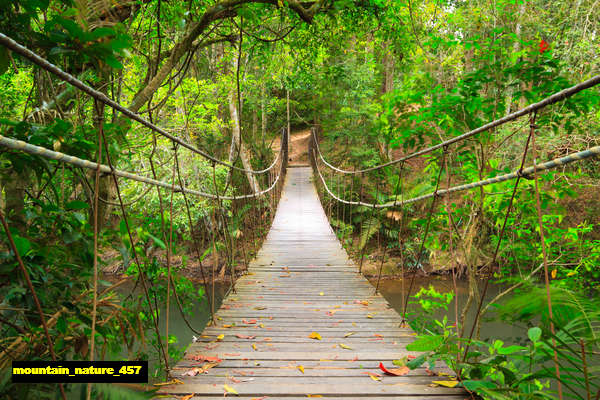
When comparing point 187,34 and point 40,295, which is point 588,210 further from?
point 40,295

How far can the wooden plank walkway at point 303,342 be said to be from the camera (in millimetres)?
1196

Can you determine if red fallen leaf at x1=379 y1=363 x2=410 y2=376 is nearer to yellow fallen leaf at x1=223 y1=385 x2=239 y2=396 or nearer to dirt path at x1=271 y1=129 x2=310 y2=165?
yellow fallen leaf at x1=223 y1=385 x2=239 y2=396

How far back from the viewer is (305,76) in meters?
3.69

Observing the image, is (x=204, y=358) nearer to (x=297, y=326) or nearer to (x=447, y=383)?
(x=297, y=326)

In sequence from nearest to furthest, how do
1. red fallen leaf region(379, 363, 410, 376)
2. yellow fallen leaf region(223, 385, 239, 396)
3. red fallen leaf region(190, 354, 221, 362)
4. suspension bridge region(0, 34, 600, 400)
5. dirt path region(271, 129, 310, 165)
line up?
suspension bridge region(0, 34, 600, 400) < yellow fallen leaf region(223, 385, 239, 396) < red fallen leaf region(379, 363, 410, 376) < red fallen leaf region(190, 354, 221, 362) < dirt path region(271, 129, 310, 165)

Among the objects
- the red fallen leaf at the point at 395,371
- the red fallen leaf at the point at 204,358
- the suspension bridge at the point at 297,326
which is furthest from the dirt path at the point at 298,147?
the red fallen leaf at the point at 395,371

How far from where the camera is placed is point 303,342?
1630 millimetres

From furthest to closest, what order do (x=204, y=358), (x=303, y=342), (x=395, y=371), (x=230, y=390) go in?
(x=303, y=342)
(x=204, y=358)
(x=395, y=371)
(x=230, y=390)

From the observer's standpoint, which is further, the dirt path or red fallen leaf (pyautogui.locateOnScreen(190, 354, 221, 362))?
the dirt path

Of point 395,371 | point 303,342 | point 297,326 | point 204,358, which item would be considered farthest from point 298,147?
point 395,371

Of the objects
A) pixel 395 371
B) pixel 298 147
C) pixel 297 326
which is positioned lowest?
pixel 297 326

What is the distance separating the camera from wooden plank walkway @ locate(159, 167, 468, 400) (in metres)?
1.20

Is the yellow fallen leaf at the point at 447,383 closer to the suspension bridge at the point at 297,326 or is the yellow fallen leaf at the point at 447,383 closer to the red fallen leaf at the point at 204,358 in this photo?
the suspension bridge at the point at 297,326

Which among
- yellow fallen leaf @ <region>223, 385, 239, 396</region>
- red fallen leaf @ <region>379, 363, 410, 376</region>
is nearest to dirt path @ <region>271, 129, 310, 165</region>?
red fallen leaf @ <region>379, 363, 410, 376</region>
